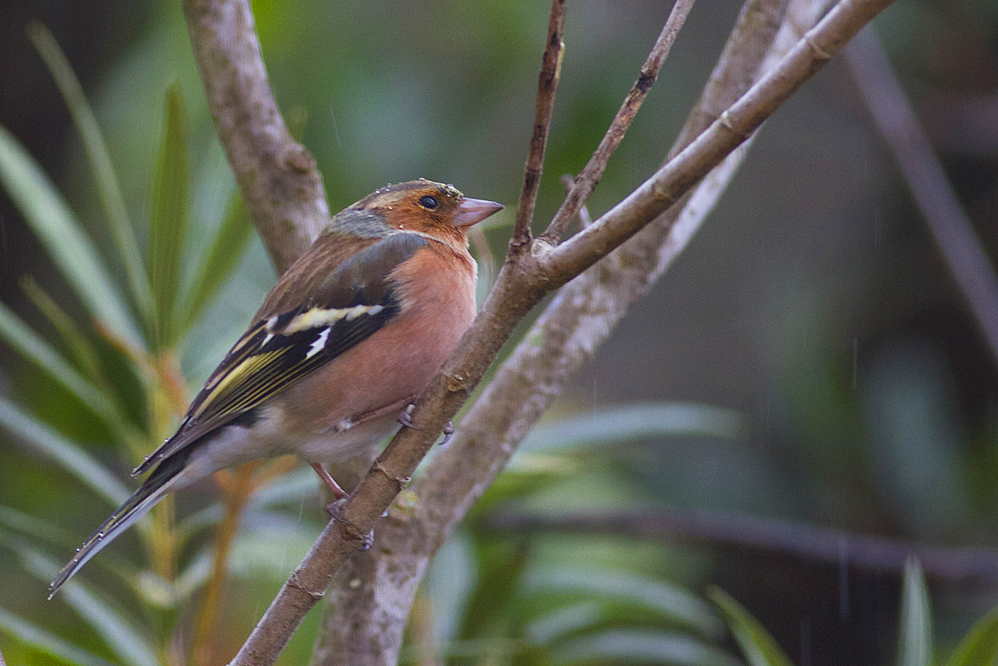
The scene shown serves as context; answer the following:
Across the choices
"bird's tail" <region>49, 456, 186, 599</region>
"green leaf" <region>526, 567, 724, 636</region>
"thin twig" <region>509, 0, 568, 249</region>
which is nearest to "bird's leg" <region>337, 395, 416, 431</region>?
"bird's tail" <region>49, 456, 186, 599</region>

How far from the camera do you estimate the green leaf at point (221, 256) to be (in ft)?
7.85

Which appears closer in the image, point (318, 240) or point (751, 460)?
point (318, 240)

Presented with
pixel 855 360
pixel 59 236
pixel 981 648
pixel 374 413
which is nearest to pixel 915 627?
pixel 981 648

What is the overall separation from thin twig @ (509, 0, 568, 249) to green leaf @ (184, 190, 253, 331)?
123cm

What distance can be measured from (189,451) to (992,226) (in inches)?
164

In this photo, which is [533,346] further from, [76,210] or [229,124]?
[76,210]

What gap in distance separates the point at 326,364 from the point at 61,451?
2.96 ft

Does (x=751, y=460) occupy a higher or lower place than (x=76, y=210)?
lower

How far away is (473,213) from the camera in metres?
2.47

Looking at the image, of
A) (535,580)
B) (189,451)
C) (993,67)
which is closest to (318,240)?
(189,451)

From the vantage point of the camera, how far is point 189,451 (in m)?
1.97

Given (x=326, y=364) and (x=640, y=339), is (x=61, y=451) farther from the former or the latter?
(x=640, y=339)

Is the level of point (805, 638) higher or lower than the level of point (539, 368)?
higher

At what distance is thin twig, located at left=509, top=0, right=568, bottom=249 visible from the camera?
4.03ft
